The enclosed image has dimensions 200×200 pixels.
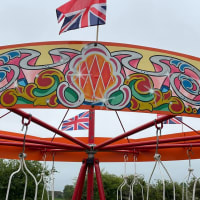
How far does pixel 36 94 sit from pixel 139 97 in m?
1.42

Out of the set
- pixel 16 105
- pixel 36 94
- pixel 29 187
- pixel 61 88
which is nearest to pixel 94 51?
pixel 61 88

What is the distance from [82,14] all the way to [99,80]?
113 centimetres

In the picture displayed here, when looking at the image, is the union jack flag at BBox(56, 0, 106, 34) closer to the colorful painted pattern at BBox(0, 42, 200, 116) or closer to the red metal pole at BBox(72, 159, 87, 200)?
the colorful painted pattern at BBox(0, 42, 200, 116)

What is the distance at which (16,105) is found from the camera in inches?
161

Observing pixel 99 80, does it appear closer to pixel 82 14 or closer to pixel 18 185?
pixel 82 14

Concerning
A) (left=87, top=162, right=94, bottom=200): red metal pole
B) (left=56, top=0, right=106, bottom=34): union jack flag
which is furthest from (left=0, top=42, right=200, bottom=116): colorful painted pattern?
(left=87, top=162, right=94, bottom=200): red metal pole

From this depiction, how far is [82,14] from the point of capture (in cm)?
471

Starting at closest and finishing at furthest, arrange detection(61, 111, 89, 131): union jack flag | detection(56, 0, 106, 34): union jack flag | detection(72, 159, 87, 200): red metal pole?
detection(56, 0, 106, 34): union jack flag → detection(72, 159, 87, 200): red metal pole → detection(61, 111, 89, 131): union jack flag

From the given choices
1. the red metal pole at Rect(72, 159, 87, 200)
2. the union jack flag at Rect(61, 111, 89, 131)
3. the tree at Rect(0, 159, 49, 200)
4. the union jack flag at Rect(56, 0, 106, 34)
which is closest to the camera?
the union jack flag at Rect(56, 0, 106, 34)

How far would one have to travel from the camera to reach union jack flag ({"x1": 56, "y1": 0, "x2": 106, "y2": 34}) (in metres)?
4.64

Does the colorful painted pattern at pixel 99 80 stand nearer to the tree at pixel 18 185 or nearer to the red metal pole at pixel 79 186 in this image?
the red metal pole at pixel 79 186

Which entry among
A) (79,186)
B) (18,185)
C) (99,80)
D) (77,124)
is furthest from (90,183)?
(18,185)

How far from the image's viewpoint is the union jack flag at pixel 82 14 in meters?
4.64

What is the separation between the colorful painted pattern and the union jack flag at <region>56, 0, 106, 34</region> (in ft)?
1.24
